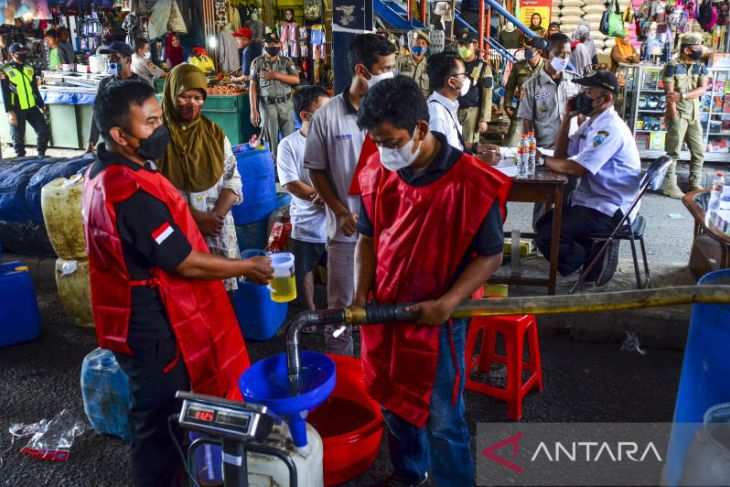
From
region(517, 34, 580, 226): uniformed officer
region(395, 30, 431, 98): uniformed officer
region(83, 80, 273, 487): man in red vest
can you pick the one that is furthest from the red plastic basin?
region(395, 30, 431, 98): uniformed officer

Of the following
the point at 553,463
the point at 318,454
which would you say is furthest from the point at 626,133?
the point at 318,454

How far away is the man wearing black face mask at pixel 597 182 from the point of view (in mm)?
4648

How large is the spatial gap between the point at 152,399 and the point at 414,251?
3.89 feet

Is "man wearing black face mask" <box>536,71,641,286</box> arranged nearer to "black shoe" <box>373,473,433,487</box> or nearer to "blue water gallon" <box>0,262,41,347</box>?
"black shoe" <box>373,473,433,487</box>

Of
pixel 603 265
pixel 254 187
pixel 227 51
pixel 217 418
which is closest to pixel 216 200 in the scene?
pixel 254 187

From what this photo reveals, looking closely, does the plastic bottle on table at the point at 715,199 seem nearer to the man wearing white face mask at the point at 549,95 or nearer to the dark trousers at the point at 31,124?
the man wearing white face mask at the point at 549,95

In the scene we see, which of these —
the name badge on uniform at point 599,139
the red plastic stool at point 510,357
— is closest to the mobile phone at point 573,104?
the name badge on uniform at point 599,139

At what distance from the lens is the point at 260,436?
177 cm

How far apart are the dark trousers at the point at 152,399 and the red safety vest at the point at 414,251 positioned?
0.77 metres

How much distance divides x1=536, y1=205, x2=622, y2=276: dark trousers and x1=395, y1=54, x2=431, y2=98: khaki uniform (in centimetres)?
492

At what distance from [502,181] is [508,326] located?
1456 mm

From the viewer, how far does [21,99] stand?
1041 cm

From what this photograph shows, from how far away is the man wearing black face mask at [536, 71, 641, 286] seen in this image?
465 centimetres

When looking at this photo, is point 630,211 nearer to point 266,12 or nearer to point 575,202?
point 575,202
